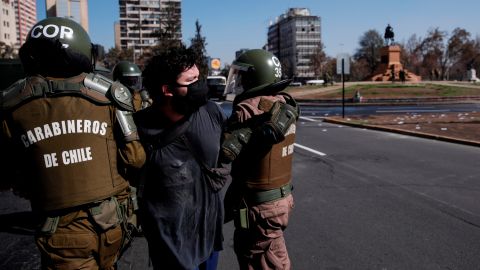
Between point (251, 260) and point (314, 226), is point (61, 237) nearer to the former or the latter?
point (251, 260)

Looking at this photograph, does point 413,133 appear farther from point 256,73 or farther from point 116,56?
point 116,56

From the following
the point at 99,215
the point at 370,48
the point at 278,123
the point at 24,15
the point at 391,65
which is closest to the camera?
the point at 99,215

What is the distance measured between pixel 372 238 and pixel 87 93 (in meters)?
3.38

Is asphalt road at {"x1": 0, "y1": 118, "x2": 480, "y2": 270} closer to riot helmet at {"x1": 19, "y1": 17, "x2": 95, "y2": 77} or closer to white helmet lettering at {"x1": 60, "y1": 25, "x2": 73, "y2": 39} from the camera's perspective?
riot helmet at {"x1": 19, "y1": 17, "x2": 95, "y2": 77}

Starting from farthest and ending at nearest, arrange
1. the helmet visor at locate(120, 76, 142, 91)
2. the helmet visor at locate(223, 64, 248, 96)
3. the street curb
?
the street curb, the helmet visor at locate(120, 76, 142, 91), the helmet visor at locate(223, 64, 248, 96)

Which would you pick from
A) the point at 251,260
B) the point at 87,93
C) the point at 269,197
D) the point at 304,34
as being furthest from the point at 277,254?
the point at 304,34

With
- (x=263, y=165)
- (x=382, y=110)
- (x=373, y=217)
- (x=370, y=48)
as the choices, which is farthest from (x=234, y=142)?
(x=370, y=48)

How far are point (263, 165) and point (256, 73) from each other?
0.60 m

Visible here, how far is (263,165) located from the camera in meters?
2.72

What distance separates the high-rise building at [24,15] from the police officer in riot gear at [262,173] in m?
151

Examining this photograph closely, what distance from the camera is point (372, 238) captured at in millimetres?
4559

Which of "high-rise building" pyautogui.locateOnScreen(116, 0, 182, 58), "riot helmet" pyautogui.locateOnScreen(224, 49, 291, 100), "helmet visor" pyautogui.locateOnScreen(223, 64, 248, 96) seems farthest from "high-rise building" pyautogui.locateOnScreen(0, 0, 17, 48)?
"riot helmet" pyautogui.locateOnScreen(224, 49, 291, 100)

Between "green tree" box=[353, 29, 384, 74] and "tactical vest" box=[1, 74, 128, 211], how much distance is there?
94.1 meters

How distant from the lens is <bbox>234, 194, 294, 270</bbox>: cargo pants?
2.69m
